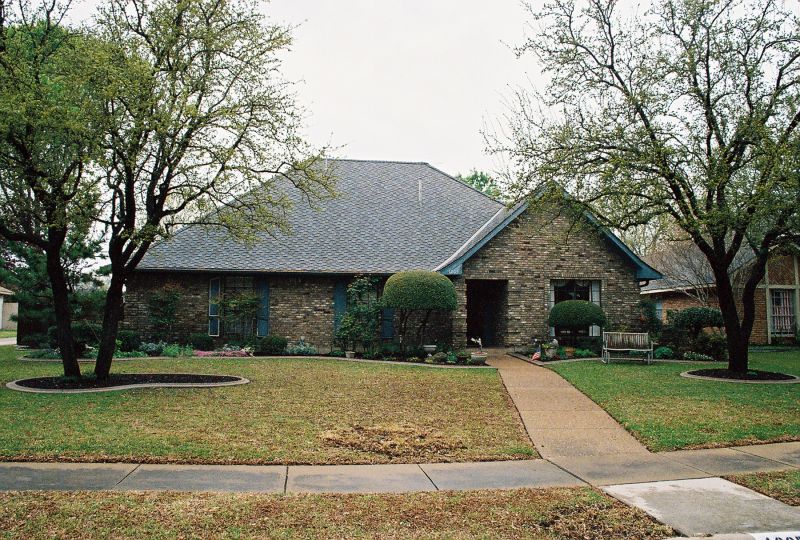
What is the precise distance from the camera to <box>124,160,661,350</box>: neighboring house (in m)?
18.7

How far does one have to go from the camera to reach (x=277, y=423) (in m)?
8.27

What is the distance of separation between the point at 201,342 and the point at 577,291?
12390mm

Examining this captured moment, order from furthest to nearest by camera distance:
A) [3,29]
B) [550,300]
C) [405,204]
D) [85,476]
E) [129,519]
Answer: [405,204]
[550,300]
[3,29]
[85,476]
[129,519]

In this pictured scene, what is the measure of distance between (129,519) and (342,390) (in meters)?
6.65

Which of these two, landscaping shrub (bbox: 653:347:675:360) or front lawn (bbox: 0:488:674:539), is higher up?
landscaping shrub (bbox: 653:347:675:360)

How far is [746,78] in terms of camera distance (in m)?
12.7

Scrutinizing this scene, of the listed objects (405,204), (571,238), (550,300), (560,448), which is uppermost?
(405,204)

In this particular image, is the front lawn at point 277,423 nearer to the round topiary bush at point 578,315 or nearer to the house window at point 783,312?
the round topiary bush at point 578,315

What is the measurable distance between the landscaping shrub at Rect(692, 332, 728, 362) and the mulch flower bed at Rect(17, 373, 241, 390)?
13.8 m

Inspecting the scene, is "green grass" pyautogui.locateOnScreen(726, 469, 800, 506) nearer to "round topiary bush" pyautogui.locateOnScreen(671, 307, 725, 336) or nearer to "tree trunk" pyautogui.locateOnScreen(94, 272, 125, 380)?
"tree trunk" pyautogui.locateOnScreen(94, 272, 125, 380)

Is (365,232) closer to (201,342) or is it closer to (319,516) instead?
(201,342)

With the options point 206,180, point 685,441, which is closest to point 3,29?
point 206,180

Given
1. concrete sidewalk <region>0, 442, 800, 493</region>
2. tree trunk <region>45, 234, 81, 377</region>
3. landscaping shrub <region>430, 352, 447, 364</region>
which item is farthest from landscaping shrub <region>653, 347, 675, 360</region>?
tree trunk <region>45, 234, 81, 377</region>

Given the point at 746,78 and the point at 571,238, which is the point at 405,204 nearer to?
the point at 571,238
